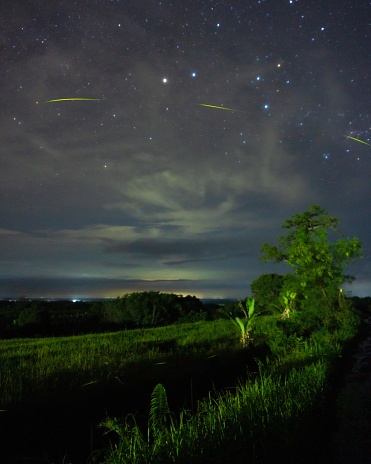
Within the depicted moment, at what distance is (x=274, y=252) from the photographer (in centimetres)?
2147

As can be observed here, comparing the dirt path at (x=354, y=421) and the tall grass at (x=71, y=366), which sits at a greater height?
the tall grass at (x=71, y=366)

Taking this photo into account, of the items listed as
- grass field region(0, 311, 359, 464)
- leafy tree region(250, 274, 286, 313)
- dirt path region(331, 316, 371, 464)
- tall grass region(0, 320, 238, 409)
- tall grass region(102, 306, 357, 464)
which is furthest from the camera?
leafy tree region(250, 274, 286, 313)

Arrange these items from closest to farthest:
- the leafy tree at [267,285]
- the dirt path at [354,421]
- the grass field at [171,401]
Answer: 1. the grass field at [171,401]
2. the dirt path at [354,421]
3. the leafy tree at [267,285]

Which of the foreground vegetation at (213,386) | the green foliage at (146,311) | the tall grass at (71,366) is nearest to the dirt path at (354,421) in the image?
the foreground vegetation at (213,386)

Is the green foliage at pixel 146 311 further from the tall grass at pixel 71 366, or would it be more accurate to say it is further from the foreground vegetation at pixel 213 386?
the tall grass at pixel 71 366

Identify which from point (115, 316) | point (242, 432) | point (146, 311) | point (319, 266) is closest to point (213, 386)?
point (242, 432)

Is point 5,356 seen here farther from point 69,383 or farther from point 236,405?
point 236,405

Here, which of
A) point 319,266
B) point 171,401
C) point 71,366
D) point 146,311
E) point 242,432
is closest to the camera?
point 242,432

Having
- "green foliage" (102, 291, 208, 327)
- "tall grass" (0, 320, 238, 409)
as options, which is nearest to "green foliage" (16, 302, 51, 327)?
"green foliage" (102, 291, 208, 327)

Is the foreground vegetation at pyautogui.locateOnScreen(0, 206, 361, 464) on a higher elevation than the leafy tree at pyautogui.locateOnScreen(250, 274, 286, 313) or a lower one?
lower

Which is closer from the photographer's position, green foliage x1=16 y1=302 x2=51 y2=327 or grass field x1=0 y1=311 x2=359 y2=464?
grass field x1=0 y1=311 x2=359 y2=464

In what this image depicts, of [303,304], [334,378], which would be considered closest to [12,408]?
[334,378]

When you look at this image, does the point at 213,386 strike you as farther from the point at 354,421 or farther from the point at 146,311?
the point at 146,311

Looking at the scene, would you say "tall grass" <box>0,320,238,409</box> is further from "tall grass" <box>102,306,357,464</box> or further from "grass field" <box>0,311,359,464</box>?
"tall grass" <box>102,306,357,464</box>
